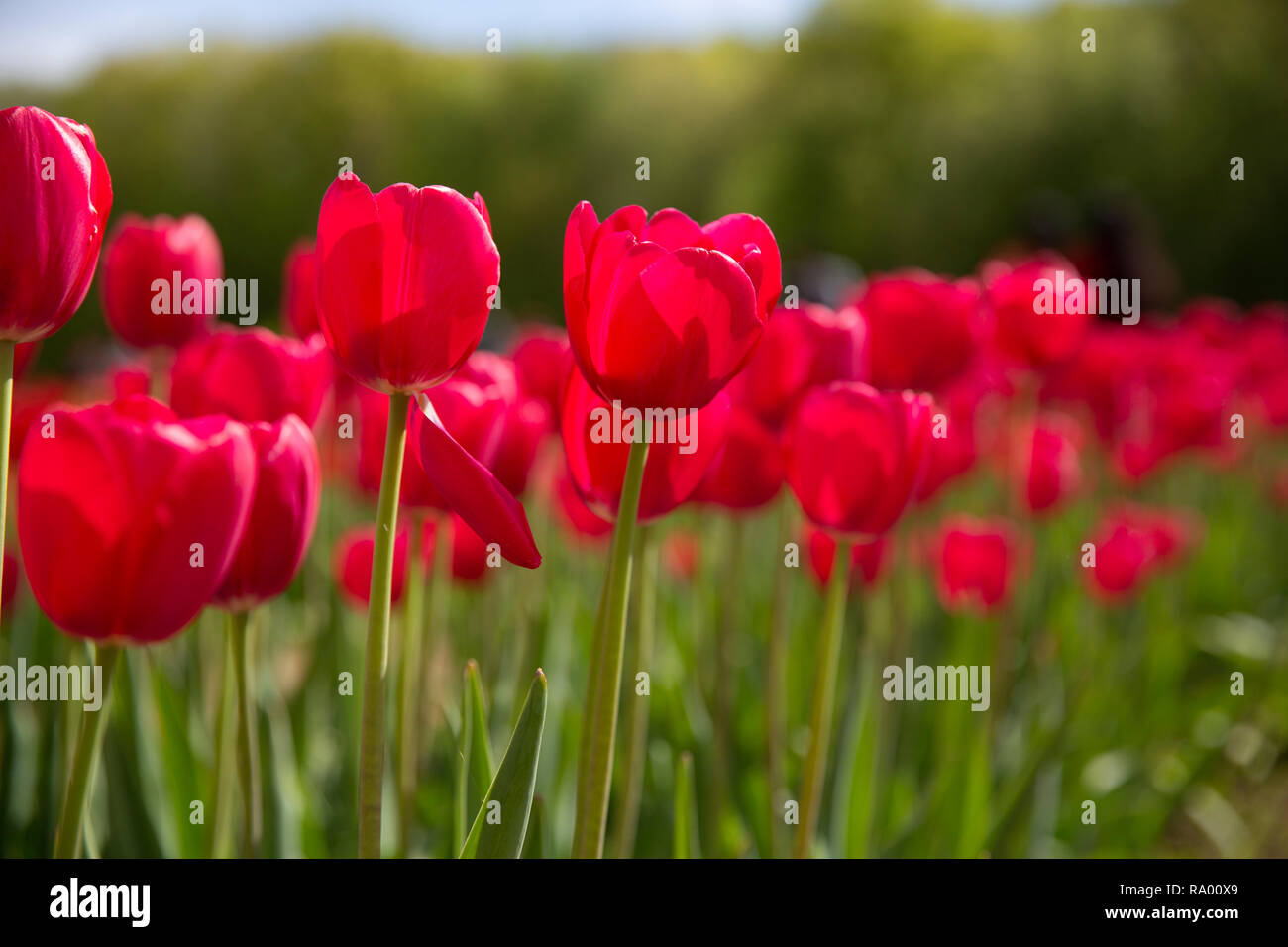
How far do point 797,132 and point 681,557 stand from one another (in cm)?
918

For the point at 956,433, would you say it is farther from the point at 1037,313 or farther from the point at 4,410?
the point at 4,410

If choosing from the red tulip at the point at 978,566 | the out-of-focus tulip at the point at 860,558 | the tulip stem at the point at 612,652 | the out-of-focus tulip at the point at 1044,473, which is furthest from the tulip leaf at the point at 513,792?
the out-of-focus tulip at the point at 1044,473

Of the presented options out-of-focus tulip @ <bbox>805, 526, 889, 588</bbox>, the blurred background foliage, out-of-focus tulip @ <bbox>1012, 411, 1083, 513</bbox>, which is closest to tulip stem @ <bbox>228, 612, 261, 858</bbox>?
out-of-focus tulip @ <bbox>805, 526, 889, 588</bbox>

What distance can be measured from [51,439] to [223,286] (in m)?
0.54

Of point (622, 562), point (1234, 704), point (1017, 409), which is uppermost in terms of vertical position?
point (1017, 409)

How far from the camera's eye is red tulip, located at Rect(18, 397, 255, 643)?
37cm

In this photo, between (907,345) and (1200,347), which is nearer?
(907,345)

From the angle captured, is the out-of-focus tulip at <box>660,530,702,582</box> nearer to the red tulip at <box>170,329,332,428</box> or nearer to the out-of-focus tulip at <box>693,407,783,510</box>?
the out-of-focus tulip at <box>693,407,783,510</box>

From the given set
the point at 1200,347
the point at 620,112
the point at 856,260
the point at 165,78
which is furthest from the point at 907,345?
the point at 620,112

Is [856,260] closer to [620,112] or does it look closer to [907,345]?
[620,112]

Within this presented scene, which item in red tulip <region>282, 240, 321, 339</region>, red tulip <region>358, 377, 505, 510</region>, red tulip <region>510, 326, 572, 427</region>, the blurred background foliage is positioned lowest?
red tulip <region>358, 377, 505, 510</region>

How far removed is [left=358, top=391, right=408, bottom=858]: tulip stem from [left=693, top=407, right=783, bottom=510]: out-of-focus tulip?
402 mm

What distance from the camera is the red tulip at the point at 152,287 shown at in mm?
743
